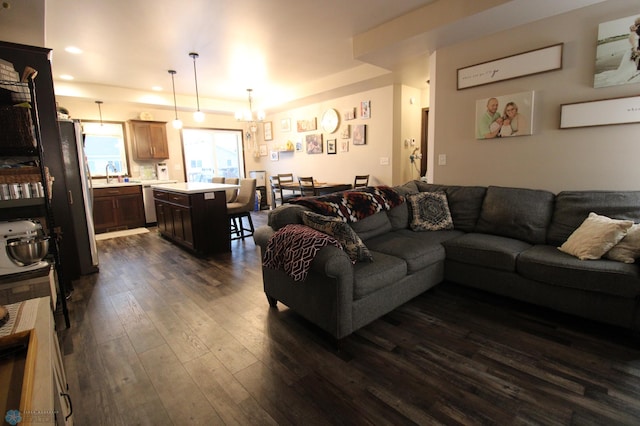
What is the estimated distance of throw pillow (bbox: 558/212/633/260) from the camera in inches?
83.9

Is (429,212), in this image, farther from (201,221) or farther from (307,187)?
(201,221)

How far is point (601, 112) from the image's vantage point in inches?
102

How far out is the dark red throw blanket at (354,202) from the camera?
2610 mm

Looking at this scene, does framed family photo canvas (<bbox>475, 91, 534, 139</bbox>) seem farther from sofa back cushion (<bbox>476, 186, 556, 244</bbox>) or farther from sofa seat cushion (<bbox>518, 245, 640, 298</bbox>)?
sofa seat cushion (<bbox>518, 245, 640, 298</bbox>)

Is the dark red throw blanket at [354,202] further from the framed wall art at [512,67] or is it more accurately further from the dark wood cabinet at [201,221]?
the dark wood cabinet at [201,221]

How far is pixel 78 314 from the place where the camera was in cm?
261

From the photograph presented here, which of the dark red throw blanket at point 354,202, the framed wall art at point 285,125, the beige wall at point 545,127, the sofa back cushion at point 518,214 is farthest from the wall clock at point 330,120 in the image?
the sofa back cushion at point 518,214

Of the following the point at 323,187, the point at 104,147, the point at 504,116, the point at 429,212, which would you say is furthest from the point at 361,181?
the point at 104,147

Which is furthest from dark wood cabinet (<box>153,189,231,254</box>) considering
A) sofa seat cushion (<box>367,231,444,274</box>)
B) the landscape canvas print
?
the landscape canvas print

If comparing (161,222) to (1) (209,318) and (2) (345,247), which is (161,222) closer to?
(1) (209,318)

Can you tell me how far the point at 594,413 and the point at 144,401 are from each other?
2.30 meters

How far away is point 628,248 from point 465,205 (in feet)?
4.27

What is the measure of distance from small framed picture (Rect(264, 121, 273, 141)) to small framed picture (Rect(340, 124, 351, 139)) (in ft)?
8.35

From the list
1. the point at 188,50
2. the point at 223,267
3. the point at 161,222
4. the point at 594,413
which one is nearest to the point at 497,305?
the point at 594,413
